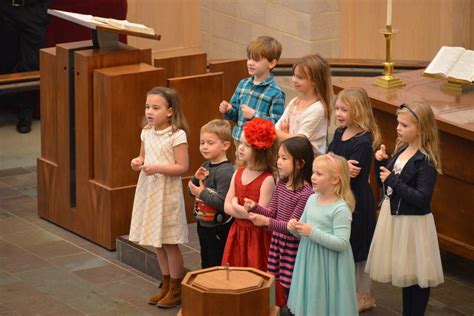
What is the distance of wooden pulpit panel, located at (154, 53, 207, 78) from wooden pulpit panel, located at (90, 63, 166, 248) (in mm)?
263

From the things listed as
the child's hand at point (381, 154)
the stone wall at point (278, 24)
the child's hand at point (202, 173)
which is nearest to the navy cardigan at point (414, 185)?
the child's hand at point (381, 154)

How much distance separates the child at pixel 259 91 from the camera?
7.90 metres

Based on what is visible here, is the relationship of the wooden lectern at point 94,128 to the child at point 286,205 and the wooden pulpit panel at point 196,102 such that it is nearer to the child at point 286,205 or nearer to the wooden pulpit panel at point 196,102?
the wooden pulpit panel at point 196,102

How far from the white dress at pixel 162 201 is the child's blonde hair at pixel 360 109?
1.10 meters

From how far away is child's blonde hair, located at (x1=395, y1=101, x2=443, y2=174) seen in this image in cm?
687

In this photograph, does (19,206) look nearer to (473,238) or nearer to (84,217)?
(84,217)

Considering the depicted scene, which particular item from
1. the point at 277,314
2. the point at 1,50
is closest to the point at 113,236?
the point at 277,314

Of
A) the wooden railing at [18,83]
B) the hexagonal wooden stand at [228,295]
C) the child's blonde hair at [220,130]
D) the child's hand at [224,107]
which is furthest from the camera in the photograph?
the wooden railing at [18,83]

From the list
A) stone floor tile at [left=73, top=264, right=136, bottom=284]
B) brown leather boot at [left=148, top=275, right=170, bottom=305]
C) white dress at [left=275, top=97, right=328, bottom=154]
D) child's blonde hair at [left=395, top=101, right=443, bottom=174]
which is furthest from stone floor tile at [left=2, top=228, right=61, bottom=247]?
child's blonde hair at [left=395, top=101, right=443, bottom=174]

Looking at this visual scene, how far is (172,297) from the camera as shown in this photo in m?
7.62

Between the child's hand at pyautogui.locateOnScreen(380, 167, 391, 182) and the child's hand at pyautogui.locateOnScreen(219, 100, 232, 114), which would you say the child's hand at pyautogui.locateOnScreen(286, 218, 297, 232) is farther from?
the child's hand at pyautogui.locateOnScreen(219, 100, 232, 114)

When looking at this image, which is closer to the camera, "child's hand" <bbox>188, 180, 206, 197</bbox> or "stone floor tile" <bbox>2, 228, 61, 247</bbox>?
"child's hand" <bbox>188, 180, 206, 197</bbox>

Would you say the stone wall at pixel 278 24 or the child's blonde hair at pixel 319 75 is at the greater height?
the stone wall at pixel 278 24

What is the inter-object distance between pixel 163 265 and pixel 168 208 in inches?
14.1
